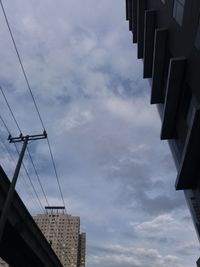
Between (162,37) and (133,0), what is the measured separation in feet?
43.2

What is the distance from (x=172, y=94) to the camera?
19.7 metres

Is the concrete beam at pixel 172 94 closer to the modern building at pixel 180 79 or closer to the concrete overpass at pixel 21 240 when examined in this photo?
the modern building at pixel 180 79

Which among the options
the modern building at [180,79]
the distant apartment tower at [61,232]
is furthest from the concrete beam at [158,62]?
the distant apartment tower at [61,232]

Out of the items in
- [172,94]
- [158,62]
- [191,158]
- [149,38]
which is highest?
[149,38]

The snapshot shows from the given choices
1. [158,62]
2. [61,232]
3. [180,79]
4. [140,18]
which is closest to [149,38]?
[140,18]

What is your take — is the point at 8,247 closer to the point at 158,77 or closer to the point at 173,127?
Result: the point at 173,127

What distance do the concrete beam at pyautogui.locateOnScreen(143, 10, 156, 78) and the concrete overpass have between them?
1872cm

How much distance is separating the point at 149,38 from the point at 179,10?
891cm

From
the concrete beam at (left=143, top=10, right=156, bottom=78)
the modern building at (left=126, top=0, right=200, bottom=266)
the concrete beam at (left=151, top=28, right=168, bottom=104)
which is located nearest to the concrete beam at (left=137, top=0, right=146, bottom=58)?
the modern building at (left=126, top=0, right=200, bottom=266)

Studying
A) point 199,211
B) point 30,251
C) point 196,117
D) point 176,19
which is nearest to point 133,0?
point 176,19

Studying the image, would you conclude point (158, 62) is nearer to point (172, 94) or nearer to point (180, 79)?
point (172, 94)

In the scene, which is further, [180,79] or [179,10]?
[180,79]

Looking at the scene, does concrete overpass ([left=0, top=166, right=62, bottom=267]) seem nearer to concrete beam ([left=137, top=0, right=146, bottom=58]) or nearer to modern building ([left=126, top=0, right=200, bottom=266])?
modern building ([left=126, top=0, right=200, bottom=266])

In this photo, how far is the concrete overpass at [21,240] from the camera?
62.2 feet
